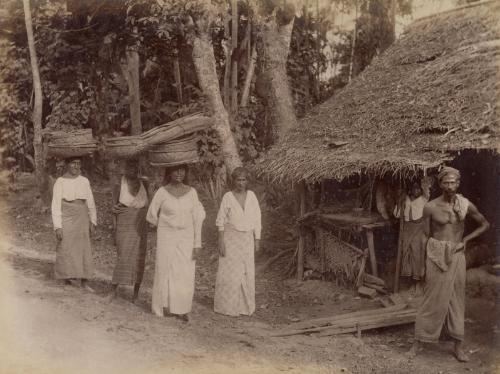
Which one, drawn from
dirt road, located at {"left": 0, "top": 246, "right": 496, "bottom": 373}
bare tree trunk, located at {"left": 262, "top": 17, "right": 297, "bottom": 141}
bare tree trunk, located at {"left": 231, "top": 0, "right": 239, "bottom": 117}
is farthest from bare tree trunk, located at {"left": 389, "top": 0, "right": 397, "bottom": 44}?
dirt road, located at {"left": 0, "top": 246, "right": 496, "bottom": 373}

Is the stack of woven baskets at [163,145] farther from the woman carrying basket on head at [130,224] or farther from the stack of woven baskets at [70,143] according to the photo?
the stack of woven baskets at [70,143]

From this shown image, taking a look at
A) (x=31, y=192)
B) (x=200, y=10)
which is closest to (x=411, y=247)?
(x=200, y=10)

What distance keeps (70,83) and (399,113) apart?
984 centimetres

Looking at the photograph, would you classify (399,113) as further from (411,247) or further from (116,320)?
(116,320)

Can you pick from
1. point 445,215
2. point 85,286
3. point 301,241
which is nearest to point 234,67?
point 301,241

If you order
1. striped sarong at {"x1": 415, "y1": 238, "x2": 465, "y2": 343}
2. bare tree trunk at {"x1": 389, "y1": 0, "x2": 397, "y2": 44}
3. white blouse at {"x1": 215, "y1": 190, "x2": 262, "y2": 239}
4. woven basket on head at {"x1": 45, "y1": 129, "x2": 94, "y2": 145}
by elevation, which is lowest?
striped sarong at {"x1": 415, "y1": 238, "x2": 465, "y2": 343}

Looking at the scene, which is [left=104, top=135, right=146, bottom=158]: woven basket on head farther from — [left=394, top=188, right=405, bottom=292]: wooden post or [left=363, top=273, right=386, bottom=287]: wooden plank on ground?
[left=363, top=273, right=386, bottom=287]: wooden plank on ground

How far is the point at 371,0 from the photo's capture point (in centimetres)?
1888

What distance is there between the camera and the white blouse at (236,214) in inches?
263

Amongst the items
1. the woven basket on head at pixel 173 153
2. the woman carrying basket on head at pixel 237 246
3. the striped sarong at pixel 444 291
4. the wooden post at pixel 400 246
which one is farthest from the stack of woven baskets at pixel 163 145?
the wooden post at pixel 400 246

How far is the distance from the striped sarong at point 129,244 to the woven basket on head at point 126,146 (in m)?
0.70

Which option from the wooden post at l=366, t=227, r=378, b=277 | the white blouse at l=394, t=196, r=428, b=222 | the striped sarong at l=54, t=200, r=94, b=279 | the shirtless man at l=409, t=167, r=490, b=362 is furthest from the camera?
the wooden post at l=366, t=227, r=378, b=277

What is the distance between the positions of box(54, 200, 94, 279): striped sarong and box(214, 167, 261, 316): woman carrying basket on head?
1768 millimetres

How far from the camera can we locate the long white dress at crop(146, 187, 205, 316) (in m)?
6.14
